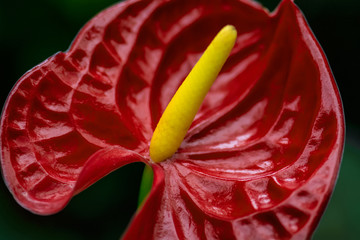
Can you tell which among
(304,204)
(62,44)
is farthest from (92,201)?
(304,204)

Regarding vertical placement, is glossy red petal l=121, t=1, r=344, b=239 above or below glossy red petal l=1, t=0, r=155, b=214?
below

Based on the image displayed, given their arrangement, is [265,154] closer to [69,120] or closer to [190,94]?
[190,94]

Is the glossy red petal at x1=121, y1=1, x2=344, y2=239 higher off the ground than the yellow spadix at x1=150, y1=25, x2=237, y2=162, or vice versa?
the yellow spadix at x1=150, y1=25, x2=237, y2=162

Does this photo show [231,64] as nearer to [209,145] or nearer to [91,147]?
[209,145]

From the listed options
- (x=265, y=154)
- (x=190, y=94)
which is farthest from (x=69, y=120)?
(x=265, y=154)

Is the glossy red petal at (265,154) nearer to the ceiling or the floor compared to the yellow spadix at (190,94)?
nearer to the floor
